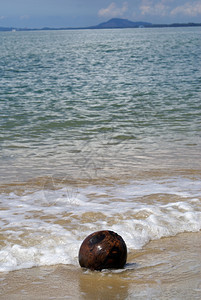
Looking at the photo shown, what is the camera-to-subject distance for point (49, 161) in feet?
27.3

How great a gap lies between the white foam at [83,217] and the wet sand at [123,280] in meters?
0.26

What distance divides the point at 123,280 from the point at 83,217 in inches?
67.3

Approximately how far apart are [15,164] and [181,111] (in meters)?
7.92

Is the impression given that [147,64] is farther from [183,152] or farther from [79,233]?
[79,233]

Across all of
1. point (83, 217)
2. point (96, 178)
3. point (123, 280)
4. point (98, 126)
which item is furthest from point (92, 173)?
point (98, 126)

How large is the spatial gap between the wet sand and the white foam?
0.26m

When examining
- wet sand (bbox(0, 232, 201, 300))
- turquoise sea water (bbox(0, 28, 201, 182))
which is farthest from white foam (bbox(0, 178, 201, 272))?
turquoise sea water (bbox(0, 28, 201, 182))

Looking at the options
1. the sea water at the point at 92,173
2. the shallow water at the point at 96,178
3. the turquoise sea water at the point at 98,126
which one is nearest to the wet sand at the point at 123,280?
the shallow water at the point at 96,178

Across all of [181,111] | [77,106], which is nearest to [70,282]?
[181,111]

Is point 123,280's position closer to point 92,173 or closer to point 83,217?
point 83,217

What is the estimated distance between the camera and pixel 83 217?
212 inches

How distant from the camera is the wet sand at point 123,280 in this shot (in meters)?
3.50

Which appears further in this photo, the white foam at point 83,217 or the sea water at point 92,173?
the sea water at point 92,173

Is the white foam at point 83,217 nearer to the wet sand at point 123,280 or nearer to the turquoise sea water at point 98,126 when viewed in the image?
the wet sand at point 123,280
